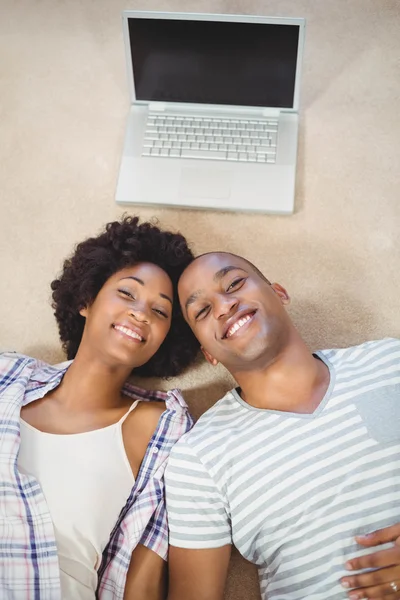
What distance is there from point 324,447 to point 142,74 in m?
1.13

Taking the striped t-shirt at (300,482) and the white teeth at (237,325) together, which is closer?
the striped t-shirt at (300,482)

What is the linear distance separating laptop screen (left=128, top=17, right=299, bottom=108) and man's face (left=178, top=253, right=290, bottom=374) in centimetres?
57

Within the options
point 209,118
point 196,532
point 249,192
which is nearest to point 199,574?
point 196,532

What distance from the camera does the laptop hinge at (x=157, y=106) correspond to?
188 centimetres

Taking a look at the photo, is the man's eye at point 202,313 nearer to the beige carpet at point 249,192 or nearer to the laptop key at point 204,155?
the beige carpet at point 249,192

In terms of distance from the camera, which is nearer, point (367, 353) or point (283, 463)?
point (283, 463)

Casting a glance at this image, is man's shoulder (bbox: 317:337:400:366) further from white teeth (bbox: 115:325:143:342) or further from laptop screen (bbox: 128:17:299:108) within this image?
laptop screen (bbox: 128:17:299:108)

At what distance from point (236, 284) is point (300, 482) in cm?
43

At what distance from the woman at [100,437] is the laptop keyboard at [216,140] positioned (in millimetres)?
330

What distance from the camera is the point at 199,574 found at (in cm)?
128

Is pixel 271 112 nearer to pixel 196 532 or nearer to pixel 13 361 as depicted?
pixel 13 361

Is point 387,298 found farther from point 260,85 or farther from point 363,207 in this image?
point 260,85

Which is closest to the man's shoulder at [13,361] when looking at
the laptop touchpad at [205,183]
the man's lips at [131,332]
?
the man's lips at [131,332]

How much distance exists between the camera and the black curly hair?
159 cm
